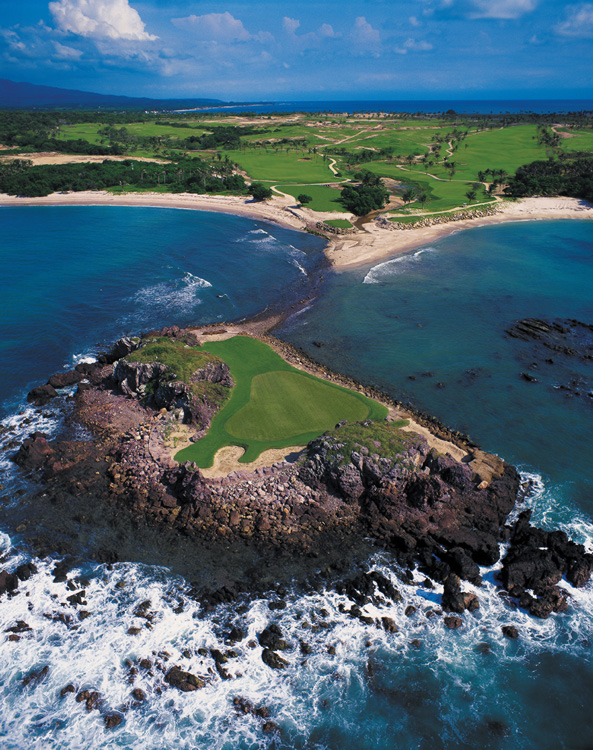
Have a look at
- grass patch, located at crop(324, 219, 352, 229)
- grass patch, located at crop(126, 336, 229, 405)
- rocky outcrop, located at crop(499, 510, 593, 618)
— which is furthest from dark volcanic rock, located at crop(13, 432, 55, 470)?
grass patch, located at crop(324, 219, 352, 229)


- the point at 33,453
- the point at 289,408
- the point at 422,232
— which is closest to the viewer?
the point at 33,453

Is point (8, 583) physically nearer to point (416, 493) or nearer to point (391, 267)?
point (416, 493)

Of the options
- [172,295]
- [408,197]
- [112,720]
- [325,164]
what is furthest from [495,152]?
[112,720]

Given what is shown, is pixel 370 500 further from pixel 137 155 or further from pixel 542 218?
pixel 137 155

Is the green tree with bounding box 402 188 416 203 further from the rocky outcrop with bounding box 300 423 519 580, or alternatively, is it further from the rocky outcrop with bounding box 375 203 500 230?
the rocky outcrop with bounding box 300 423 519 580

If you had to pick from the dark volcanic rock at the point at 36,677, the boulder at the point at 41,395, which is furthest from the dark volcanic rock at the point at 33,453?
the dark volcanic rock at the point at 36,677

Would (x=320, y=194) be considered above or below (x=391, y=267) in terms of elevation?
above
